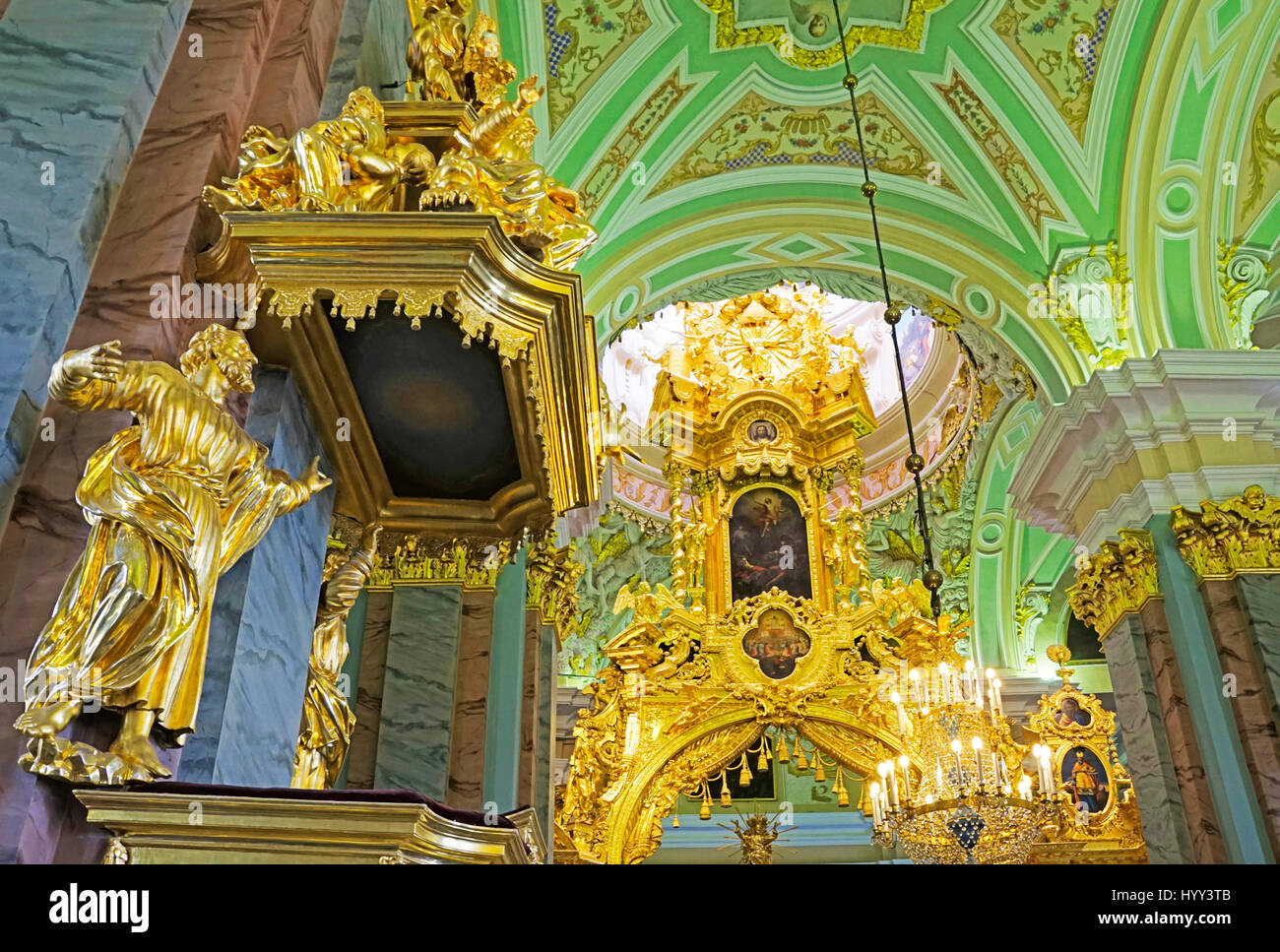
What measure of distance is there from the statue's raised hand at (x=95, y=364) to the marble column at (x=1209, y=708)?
20.2 ft

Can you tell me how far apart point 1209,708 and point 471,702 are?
4394 millimetres

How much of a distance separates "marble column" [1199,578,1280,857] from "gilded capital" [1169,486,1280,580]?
0.45 ft

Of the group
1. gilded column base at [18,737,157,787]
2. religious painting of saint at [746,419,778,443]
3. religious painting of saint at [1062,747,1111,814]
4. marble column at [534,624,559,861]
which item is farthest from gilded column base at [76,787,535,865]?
religious painting of saint at [746,419,778,443]

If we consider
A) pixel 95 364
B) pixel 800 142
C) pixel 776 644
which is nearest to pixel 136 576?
pixel 95 364

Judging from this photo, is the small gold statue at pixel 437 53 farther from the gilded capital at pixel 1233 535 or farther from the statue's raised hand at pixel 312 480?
the gilded capital at pixel 1233 535

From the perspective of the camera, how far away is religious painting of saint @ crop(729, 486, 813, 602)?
1249 centimetres

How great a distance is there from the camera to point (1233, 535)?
22.6 feet

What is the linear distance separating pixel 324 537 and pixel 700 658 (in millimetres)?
7653

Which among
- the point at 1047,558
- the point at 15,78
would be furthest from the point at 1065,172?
the point at 15,78

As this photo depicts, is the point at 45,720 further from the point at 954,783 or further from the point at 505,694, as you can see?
the point at 954,783

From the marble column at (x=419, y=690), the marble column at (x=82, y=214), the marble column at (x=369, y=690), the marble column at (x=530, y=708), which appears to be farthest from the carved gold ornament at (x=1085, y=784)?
the marble column at (x=82, y=214)

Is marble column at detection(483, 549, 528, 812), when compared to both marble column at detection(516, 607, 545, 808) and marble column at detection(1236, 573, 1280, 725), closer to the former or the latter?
marble column at detection(516, 607, 545, 808)

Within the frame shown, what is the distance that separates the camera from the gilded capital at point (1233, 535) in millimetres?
6781
